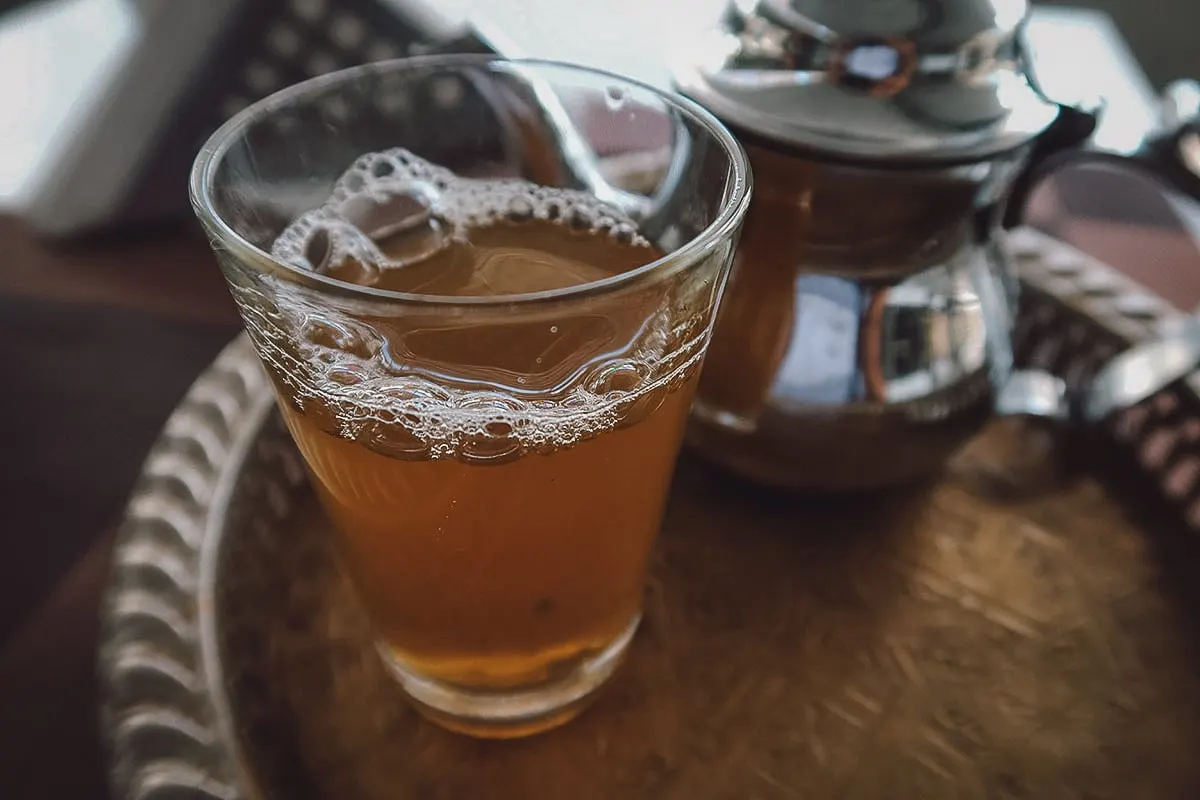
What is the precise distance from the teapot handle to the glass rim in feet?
0.55

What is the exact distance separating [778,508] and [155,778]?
338 mm

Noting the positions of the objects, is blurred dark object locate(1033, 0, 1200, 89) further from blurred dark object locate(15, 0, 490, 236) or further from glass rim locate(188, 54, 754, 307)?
glass rim locate(188, 54, 754, 307)

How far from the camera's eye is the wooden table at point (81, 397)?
60 cm

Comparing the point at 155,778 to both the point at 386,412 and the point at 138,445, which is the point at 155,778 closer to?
the point at 386,412

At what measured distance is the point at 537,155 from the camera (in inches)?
19.5

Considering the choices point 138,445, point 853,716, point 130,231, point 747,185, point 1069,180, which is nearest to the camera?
point 747,185

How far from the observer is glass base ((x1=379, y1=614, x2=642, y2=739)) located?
1.46 ft

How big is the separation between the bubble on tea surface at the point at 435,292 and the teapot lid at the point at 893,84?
10 cm

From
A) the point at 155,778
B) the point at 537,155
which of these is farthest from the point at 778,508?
the point at 155,778

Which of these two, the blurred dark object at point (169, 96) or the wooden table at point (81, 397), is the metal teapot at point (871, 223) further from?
the blurred dark object at point (169, 96)

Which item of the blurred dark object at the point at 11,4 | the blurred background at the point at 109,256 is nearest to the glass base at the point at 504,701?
the blurred background at the point at 109,256

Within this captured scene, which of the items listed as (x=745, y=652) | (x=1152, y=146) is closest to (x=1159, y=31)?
(x=1152, y=146)

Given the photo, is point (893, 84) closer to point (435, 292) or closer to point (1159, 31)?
point (435, 292)

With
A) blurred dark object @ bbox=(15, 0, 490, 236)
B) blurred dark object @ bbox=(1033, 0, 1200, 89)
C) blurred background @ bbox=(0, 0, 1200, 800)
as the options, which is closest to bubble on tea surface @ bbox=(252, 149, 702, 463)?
blurred background @ bbox=(0, 0, 1200, 800)
